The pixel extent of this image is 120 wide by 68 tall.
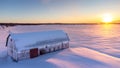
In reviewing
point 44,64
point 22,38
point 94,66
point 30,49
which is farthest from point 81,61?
point 22,38

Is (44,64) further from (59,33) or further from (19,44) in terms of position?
(59,33)

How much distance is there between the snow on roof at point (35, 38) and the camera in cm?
1046

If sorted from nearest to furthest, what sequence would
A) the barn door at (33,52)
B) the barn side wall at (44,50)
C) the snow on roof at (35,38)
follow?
the barn side wall at (44,50)
the snow on roof at (35,38)
the barn door at (33,52)

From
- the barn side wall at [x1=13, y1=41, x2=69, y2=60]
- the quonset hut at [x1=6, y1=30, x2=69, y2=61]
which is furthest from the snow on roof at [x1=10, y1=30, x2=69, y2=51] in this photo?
the barn side wall at [x1=13, y1=41, x2=69, y2=60]

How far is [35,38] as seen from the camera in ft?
37.0

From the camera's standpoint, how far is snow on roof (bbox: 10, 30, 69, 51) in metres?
10.5

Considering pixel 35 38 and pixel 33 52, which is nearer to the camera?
pixel 33 52

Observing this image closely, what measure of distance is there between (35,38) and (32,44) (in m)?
0.58

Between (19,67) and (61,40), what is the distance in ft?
16.2

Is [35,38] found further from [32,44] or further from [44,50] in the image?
[44,50]

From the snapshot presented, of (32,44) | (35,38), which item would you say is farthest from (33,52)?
(35,38)

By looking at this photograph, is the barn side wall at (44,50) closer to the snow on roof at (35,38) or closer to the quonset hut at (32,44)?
the quonset hut at (32,44)

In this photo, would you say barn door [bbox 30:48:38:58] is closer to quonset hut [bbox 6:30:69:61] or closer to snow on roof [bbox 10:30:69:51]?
quonset hut [bbox 6:30:69:61]

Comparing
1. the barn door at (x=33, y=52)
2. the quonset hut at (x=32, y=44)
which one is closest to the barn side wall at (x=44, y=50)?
the quonset hut at (x=32, y=44)
